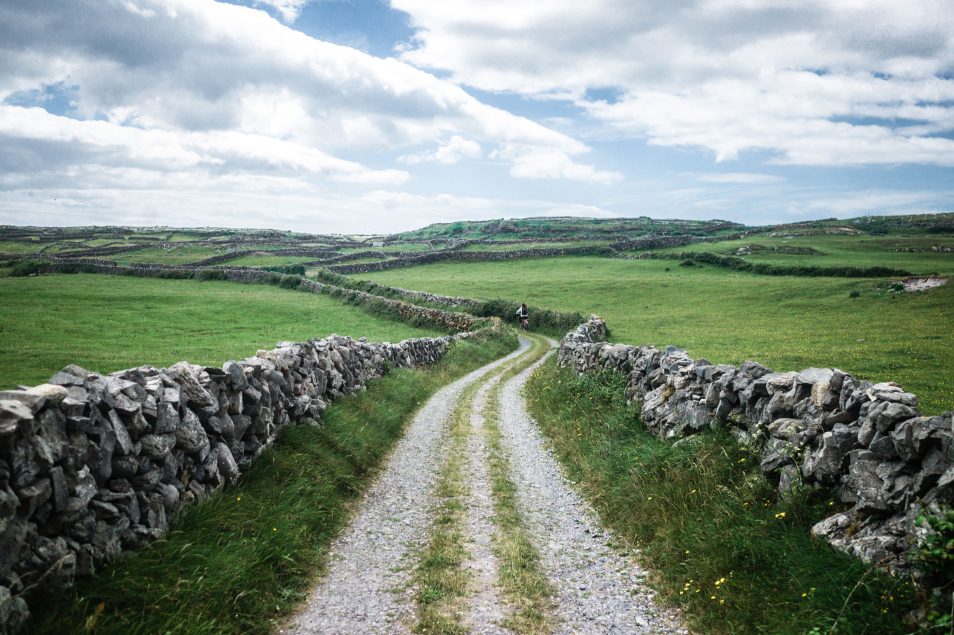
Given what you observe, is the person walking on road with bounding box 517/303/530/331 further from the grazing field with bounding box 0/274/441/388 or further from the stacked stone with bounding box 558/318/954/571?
the stacked stone with bounding box 558/318/954/571

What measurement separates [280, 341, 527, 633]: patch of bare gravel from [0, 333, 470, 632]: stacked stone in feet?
7.29

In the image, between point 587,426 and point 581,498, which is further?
point 587,426

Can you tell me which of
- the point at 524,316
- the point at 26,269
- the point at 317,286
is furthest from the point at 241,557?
the point at 26,269

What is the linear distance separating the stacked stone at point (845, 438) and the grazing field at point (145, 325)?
46.6 ft

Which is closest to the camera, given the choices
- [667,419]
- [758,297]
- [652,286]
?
[667,419]

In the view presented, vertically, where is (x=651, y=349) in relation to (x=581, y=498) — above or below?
above

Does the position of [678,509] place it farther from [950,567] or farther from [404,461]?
[404,461]

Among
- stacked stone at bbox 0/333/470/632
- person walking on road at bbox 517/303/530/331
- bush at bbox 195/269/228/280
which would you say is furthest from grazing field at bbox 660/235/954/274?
bush at bbox 195/269/228/280

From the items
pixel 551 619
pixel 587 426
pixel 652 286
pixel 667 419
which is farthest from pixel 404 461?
pixel 652 286

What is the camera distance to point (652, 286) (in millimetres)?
54781

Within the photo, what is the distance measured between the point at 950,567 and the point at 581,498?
6587 millimetres

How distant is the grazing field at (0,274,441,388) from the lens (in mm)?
16766

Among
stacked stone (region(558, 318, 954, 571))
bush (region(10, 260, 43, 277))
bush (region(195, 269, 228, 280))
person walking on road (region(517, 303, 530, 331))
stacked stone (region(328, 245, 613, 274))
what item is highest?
stacked stone (region(328, 245, 613, 274))

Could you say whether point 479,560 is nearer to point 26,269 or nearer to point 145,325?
point 145,325
